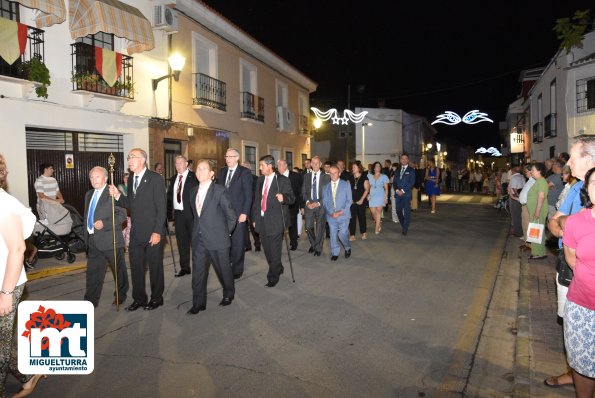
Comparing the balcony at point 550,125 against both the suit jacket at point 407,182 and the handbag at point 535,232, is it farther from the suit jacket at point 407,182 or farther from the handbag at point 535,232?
the handbag at point 535,232

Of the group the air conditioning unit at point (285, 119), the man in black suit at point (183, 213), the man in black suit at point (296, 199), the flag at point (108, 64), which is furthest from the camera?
the air conditioning unit at point (285, 119)

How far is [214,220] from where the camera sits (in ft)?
19.4

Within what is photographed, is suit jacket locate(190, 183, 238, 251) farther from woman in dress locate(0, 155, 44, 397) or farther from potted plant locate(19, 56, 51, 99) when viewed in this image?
potted plant locate(19, 56, 51, 99)

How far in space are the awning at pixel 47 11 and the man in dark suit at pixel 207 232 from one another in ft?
21.2

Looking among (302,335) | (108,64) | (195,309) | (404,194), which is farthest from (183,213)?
(404,194)

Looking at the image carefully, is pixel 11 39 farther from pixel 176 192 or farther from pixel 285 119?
pixel 285 119

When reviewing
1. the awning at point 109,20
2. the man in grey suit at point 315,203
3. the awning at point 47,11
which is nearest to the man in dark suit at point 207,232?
the man in grey suit at point 315,203

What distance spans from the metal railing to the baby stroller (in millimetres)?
2920

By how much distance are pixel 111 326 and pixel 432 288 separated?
14.3 feet

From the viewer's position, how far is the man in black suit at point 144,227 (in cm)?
599

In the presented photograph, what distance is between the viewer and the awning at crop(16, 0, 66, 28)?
9.63 metres

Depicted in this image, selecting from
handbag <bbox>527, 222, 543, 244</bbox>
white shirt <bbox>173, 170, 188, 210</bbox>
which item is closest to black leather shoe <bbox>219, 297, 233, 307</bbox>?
white shirt <bbox>173, 170, 188, 210</bbox>

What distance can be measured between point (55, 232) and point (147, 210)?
13.3ft

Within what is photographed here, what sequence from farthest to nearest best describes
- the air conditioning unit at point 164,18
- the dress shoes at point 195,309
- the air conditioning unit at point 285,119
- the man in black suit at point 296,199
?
the air conditioning unit at point 285,119
the air conditioning unit at point 164,18
the man in black suit at point 296,199
the dress shoes at point 195,309
